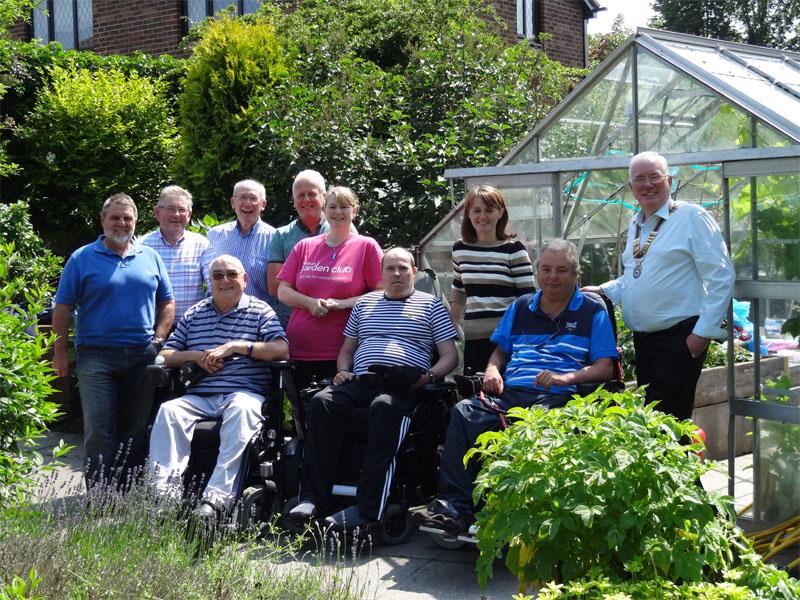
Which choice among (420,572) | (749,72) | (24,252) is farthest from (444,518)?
(24,252)

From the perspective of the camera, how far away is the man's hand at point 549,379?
437 centimetres

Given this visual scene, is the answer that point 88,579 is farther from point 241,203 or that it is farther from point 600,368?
point 241,203

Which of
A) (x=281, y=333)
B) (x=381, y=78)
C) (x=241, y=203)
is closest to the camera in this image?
(x=281, y=333)

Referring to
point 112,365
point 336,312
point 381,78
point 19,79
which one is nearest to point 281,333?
point 336,312

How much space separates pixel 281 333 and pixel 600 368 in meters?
1.81

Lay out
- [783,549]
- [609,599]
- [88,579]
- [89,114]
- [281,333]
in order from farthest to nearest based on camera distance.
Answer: [89,114], [281,333], [783,549], [88,579], [609,599]

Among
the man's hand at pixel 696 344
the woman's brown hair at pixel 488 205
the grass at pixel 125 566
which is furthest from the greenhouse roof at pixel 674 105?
the grass at pixel 125 566

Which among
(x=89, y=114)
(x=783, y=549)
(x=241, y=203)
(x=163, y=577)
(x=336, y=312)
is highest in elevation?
(x=89, y=114)

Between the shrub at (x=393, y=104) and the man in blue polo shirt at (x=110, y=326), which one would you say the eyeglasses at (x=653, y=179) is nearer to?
the man in blue polo shirt at (x=110, y=326)

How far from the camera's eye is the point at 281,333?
17.0 feet

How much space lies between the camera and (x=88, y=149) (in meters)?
10.4

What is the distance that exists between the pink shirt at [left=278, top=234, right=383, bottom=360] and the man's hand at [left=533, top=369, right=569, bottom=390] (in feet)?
4.45

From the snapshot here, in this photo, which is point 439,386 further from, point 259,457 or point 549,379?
point 259,457

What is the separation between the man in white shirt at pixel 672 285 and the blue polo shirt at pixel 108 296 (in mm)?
2760
